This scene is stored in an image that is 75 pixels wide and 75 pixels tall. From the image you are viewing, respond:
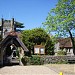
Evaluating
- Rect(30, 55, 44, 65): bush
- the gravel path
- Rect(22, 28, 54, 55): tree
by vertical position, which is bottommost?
the gravel path

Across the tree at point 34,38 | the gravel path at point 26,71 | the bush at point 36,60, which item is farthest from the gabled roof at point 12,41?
the tree at point 34,38

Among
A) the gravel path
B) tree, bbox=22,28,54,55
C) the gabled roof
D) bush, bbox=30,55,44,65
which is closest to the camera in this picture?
the gravel path

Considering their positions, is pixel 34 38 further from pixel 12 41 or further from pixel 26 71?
pixel 26 71

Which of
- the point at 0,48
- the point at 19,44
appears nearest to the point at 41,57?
the point at 19,44

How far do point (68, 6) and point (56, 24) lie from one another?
4184 millimetres

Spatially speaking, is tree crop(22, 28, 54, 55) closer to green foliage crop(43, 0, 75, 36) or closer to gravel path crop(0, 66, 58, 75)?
green foliage crop(43, 0, 75, 36)

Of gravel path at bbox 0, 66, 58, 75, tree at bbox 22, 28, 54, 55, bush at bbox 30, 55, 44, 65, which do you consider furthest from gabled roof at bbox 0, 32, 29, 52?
tree at bbox 22, 28, 54, 55

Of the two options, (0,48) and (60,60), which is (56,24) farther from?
(0,48)

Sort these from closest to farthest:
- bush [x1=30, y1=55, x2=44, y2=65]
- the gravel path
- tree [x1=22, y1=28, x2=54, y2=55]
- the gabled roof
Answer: the gravel path
the gabled roof
bush [x1=30, y1=55, x2=44, y2=65]
tree [x1=22, y1=28, x2=54, y2=55]

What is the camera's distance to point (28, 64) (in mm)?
38656

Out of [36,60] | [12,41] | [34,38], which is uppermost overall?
[34,38]

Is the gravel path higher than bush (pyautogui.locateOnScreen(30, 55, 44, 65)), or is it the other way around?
bush (pyautogui.locateOnScreen(30, 55, 44, 65))

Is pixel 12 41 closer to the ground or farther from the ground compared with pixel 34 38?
closer to the ground

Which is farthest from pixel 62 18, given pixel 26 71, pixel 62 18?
pixel 26 71
